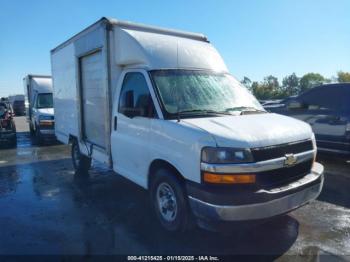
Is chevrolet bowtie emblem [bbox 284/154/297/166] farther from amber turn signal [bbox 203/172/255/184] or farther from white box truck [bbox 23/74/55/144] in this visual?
white box truck [bbox 23/74/55/144]

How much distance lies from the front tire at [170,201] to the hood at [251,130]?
79cm

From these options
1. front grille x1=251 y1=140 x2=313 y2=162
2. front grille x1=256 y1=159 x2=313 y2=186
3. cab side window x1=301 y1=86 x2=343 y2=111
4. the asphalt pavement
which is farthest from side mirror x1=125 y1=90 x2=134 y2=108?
cab side window x1=301 y1=86 x2=343 y2=111

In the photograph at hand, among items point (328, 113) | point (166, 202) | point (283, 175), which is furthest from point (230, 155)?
point (328, 113)

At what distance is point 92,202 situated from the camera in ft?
18.7

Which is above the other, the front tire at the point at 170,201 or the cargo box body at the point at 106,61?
→ the cargo box body at the point at 106,61

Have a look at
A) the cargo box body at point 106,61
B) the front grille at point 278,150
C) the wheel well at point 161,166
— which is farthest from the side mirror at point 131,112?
the front grille at point 278,150

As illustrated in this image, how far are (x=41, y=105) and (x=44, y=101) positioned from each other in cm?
22

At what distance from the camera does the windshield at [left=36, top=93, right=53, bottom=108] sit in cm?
1371

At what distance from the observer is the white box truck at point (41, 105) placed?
500 inches

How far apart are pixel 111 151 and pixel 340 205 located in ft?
13.0

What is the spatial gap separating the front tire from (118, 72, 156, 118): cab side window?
0.87 meters

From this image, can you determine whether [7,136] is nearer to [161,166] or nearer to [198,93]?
[161,166]

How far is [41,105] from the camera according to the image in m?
13.7

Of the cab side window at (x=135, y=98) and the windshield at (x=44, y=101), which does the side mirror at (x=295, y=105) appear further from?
the windshield at (x=44, y=101)
